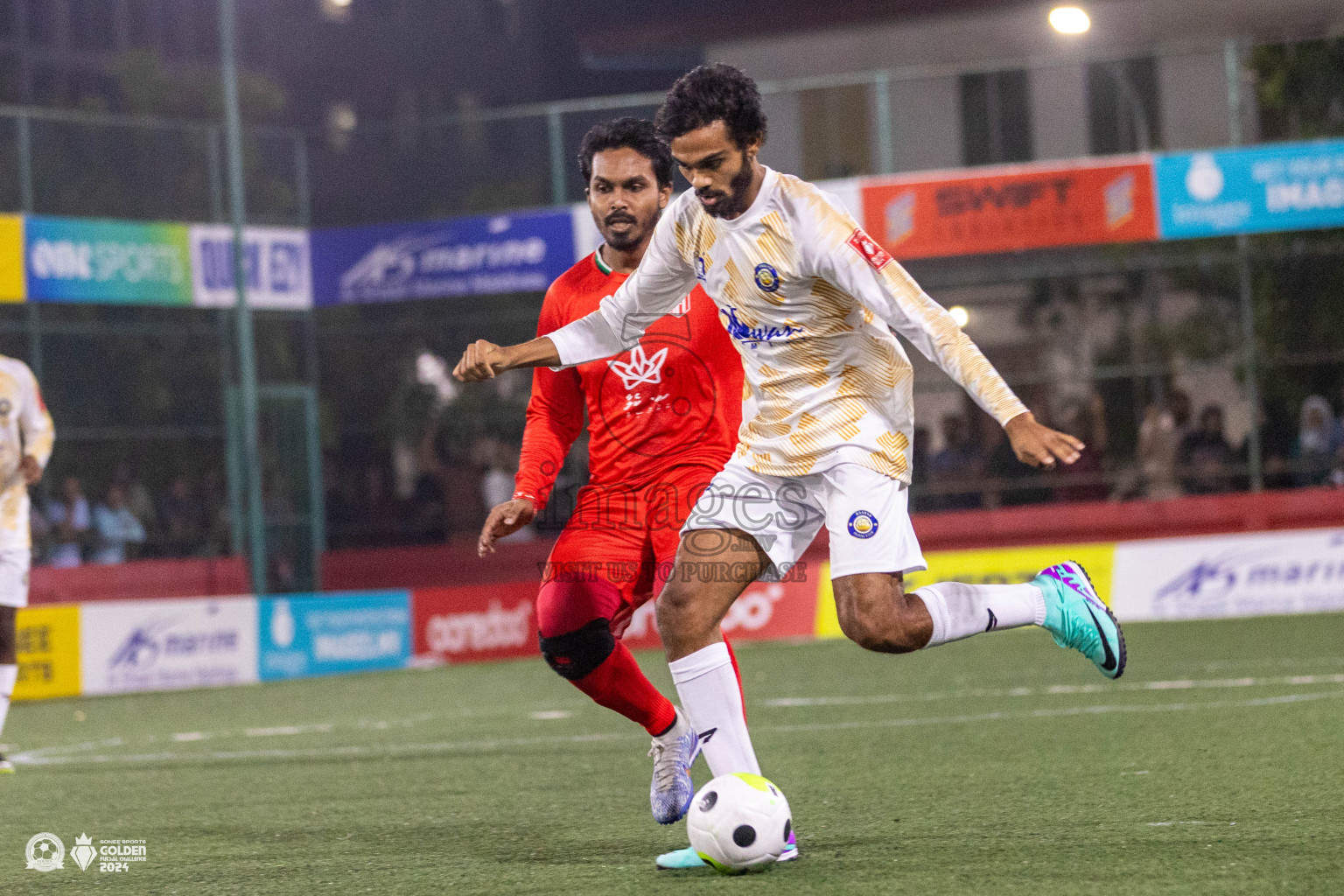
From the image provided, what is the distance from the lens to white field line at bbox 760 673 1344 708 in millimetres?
9164

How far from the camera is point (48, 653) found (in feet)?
45.2

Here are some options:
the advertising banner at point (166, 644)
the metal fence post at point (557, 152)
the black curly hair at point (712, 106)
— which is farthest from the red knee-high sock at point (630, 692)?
the metal fence post at point (557, 152)

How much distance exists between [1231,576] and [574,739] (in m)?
8.32

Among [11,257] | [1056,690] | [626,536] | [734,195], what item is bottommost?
[1056,690]

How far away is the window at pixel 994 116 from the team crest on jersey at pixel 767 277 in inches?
644

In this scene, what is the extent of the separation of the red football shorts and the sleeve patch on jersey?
1327mm

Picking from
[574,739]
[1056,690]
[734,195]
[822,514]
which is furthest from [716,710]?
[1056,690]

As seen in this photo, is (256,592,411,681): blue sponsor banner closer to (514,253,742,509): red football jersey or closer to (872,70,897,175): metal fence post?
(872,70,897,175): metal fence post

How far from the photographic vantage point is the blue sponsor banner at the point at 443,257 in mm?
19141

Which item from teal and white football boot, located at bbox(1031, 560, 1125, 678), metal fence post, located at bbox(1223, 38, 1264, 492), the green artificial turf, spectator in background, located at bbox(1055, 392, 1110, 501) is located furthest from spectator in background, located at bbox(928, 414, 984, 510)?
teal and white football boot, located at bbox(1031, 560, 1125, 678)

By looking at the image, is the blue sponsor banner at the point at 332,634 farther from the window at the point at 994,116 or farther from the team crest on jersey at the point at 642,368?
the team crest on jersey at the point at 642,368

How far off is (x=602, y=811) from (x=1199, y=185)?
14075mm

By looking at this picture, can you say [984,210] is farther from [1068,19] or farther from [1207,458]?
[1207,458]

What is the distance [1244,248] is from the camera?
19.4 meters
